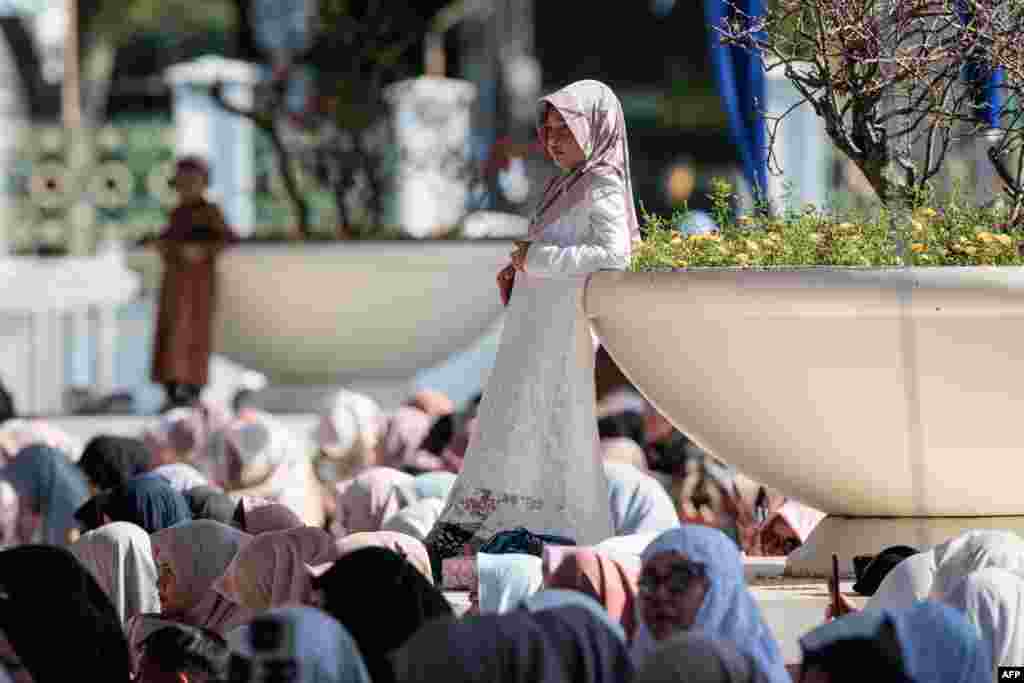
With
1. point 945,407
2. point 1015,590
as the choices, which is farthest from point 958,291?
point 1015,590

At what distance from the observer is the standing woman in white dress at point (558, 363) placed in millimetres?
6551

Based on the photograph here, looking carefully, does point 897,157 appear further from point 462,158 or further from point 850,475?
point 462,158

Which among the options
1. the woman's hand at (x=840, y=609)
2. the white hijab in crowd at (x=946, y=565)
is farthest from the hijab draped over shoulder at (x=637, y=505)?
the white hijab in crowd at (x=946, y=565)

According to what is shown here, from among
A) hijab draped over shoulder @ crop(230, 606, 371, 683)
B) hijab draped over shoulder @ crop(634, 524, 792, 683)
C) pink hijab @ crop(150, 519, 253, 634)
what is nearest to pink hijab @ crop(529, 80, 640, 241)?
pink hijab @ crop(150, 519, 253, 634)

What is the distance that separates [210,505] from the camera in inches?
309

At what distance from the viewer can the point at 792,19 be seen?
707cm

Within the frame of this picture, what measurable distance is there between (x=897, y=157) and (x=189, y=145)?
43.1ft

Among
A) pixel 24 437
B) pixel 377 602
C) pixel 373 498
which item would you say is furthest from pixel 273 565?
pixel 24 437

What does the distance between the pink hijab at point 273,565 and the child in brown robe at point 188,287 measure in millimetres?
7003

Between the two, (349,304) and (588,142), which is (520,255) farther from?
(349,304)

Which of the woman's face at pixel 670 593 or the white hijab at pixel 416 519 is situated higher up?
the woman's face at pixel 670 593

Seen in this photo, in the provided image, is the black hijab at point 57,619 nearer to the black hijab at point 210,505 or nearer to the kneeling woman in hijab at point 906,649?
the kneeling woman in hijab at point 906,649

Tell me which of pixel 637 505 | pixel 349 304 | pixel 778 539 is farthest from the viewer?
pixel 349 304

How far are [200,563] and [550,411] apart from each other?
2.98ft
